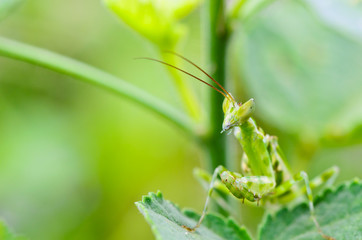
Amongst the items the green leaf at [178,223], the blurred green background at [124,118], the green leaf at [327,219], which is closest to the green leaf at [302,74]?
the blurred green background at [124,118]

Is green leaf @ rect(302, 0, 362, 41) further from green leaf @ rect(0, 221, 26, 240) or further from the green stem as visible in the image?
green leaf @ rect(0, 221, 26, 240)

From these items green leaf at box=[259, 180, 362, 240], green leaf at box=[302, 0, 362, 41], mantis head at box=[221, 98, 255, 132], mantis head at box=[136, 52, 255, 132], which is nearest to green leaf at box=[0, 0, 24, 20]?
mantis head at box=[136, 52, 255, 132]

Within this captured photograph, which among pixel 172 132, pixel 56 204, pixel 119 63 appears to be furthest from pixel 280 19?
pixel 56 204

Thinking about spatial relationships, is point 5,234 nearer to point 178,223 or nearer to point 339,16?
point 178,223

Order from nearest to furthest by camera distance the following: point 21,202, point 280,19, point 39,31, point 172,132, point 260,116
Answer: point 280,19 → point 21,202 → point 260,116 → point 172,132 → point 39,31

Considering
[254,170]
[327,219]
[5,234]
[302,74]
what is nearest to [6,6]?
[5,234]

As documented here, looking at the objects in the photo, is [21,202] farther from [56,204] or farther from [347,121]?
[347,121]
